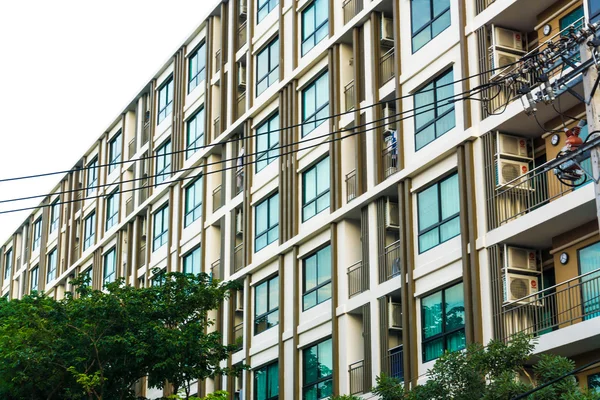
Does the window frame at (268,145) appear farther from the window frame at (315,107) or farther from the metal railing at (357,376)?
the metal railing at (357,376)

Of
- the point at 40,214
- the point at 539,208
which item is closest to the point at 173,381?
the point at 539,208

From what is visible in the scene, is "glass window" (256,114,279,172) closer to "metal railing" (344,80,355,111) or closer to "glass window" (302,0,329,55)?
"glass window" (302,0,329,55)

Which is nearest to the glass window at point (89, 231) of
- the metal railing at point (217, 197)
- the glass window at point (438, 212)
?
the metal railing at point (217, 197)

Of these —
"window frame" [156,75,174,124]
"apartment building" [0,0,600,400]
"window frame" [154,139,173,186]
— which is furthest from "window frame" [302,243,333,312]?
"window frame" [156,75,174,124]

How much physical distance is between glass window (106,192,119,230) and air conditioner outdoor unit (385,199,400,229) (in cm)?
2305

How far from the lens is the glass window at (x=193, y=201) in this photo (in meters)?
46.9

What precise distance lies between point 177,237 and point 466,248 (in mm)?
20166

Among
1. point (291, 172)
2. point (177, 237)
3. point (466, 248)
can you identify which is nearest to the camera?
point (466, 248)

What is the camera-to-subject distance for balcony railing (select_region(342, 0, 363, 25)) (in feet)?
123

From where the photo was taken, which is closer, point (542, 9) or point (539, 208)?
point (539, 208)

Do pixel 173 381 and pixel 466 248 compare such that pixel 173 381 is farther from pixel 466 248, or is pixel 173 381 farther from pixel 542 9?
pixel 542 9

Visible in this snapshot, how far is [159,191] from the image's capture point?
49906 millimetres

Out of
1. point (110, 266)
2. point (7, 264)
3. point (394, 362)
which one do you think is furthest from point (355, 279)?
point (7, 264)

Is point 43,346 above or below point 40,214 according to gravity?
below
